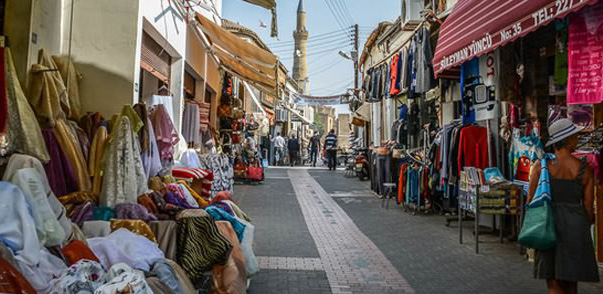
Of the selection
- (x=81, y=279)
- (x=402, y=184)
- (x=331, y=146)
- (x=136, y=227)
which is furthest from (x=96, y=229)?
(x=331, y=146)

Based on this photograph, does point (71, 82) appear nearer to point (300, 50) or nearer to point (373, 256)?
point (373, 256)

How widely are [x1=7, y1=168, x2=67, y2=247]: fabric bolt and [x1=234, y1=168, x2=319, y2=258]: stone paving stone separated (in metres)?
3.12

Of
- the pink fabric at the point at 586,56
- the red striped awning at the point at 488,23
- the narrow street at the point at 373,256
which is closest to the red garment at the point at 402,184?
the narrow street at the point at 373,256

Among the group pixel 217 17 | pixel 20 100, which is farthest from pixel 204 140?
pixel 20 100

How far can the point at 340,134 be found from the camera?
55344 millimetres

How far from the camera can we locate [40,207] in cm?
337

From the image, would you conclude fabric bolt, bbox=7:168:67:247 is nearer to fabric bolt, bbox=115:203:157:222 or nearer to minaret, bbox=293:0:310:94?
fabric bolt, bbox=115:203:157:222

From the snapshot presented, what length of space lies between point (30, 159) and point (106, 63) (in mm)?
2843

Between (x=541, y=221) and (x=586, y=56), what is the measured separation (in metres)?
1.90

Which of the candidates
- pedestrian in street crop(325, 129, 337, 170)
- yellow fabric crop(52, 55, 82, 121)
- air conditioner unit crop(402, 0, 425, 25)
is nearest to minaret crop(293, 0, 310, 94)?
pedestrian in street crop(325, 129, 337, 170)

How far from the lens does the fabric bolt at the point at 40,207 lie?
328cm

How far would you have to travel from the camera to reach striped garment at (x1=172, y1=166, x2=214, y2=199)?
7486mm

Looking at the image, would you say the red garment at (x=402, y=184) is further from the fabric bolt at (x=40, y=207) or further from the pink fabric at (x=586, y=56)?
the fabric bolt at (x=40, y=207)

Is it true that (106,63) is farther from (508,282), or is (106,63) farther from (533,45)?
(533,45)
